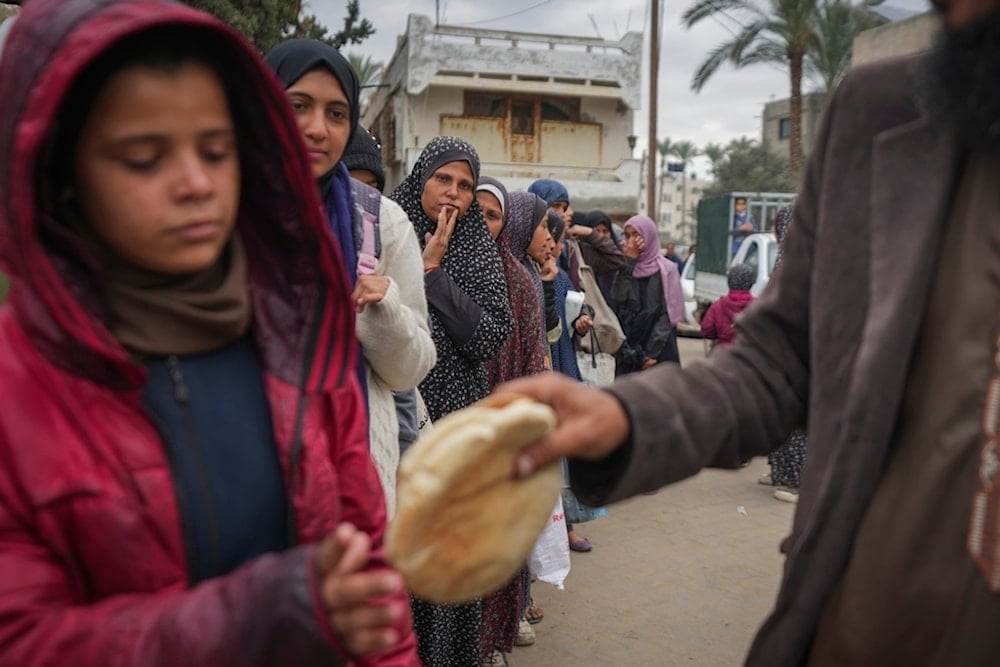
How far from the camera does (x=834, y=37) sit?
23.9m

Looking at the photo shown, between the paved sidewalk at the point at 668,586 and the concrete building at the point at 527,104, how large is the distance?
A: 69.9 ft

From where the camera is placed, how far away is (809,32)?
23500 mm

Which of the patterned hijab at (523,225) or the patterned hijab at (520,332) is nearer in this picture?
the patterned hijab at (520,332)

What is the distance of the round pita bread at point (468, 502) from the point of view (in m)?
1.18

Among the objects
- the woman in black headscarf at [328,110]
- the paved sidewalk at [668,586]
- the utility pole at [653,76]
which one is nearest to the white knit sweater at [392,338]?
the woman in black headscarf at [328,110]

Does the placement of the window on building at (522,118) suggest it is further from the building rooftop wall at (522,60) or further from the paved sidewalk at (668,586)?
the paved sidewalk at (668,586)

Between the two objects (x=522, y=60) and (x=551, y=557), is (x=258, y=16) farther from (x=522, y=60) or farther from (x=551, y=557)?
(x=522, y=60)

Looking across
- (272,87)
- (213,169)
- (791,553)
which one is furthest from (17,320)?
(791,553)

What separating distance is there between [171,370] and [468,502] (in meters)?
0.49

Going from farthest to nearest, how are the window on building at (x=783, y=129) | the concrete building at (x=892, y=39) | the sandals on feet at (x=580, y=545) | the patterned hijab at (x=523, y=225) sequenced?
the window on building at (x=783, y=129) < the concrete building at (x=892, y=39) < the sandals on feet at (x=580, y=545) < the patterned hijab at (x=523, y=225)

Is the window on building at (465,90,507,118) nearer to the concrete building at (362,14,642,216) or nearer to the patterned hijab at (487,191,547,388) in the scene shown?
the concrete building at (362,14,642,216)

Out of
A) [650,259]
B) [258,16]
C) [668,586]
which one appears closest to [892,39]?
[650,259]

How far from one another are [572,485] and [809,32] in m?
24.9

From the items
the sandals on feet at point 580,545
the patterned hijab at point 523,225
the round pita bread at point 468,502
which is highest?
the patterned hijab at point 523,225
